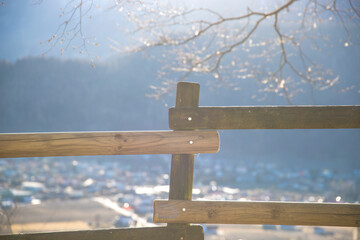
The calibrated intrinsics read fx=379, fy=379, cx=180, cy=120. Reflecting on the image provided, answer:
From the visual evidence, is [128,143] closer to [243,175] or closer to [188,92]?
[188,92]

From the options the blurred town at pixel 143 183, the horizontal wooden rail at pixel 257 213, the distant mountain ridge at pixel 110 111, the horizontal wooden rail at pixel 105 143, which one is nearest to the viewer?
the horizontal wooden rail at pixel 105 143

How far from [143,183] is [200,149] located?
8778 centimetres

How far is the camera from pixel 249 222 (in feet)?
7.23

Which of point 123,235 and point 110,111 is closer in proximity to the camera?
point 123,235

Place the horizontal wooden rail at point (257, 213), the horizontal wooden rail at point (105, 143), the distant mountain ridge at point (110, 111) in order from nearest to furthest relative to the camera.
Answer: the horizontal wooden rail at point (105, 143) → the horizontal wooden rail at point (257, 213) → the distant mountain ridge at point (110, 111)

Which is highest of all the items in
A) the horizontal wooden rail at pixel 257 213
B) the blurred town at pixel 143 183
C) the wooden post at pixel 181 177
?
the wooden post at pixel 181 177

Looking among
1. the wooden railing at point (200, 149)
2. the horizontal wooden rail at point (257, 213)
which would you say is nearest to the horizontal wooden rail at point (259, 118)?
the wooden railing at point (200, 149)

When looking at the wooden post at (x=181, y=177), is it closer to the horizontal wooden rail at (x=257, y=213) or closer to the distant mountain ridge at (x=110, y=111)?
the horizontal wooden rail at (x=257, y=213)

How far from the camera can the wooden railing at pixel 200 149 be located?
6.89 feet

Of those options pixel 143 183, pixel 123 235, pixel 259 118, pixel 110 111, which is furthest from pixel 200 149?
pixel 110 111

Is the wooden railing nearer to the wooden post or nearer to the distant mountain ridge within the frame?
the wooden post

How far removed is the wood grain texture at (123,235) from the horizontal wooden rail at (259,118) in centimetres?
59

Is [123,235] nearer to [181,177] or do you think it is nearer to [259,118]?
[181,177]

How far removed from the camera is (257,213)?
7.22 feet
